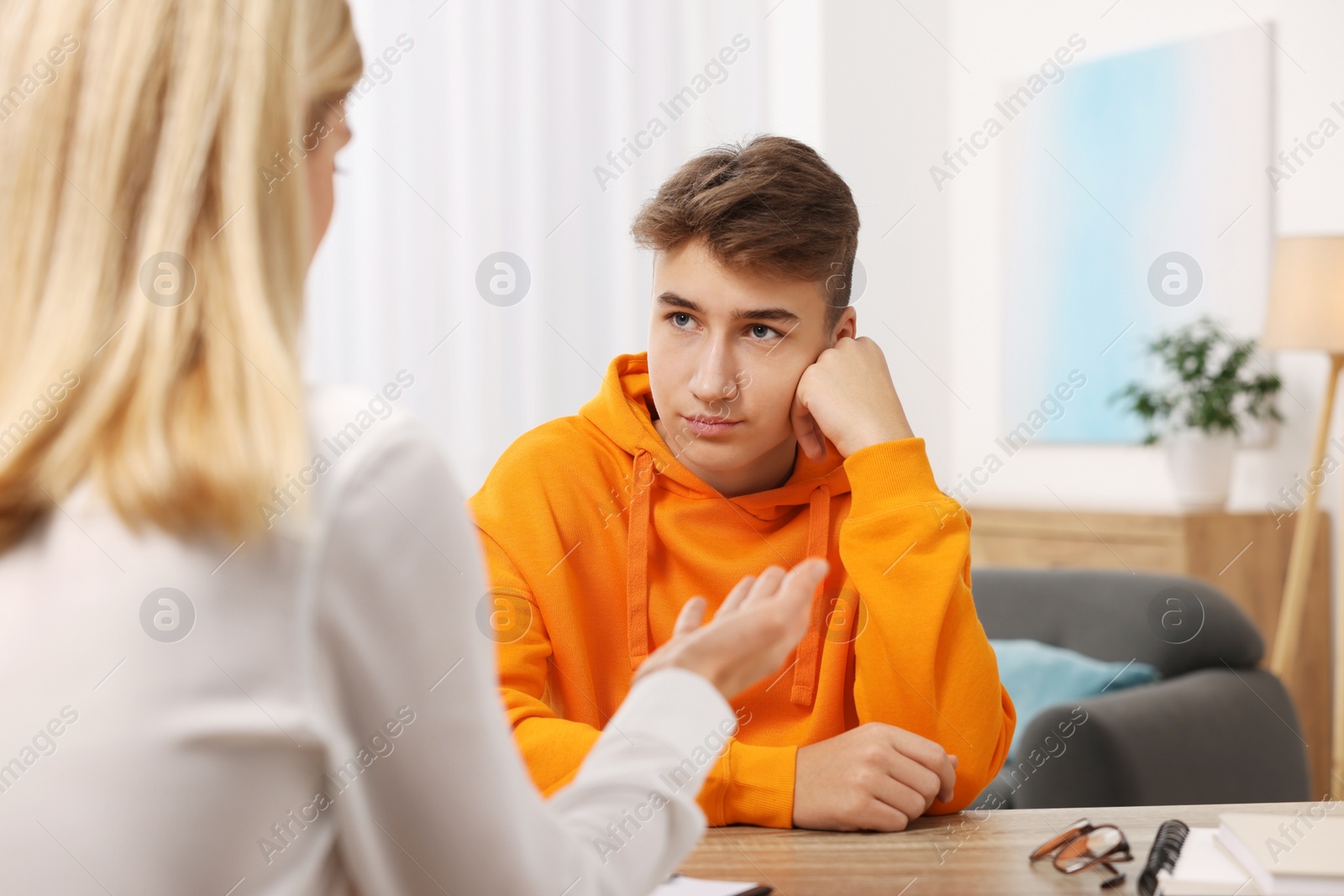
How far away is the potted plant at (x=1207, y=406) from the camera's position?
336 cm

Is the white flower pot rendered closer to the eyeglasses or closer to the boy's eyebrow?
the boy's eyebrow

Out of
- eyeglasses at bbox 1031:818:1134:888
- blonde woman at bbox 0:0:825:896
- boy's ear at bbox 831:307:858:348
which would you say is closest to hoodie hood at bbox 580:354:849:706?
boy's ear at bbox 831:307:858:348

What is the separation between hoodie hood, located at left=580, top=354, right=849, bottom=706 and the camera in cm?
146

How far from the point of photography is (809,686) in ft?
4.73

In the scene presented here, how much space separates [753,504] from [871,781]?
468 millimetres

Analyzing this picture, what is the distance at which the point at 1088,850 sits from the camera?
100cm

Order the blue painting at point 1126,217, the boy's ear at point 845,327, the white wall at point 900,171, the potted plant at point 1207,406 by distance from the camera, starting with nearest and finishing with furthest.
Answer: the boy's ear at point 845,327, the potted plant at point 1207,406, the blue painting at point 1126,217, the white wall at point 900,171

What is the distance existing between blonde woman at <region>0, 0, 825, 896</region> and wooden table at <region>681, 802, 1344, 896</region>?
1.33ft

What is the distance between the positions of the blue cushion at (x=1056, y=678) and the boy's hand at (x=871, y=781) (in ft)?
4.37

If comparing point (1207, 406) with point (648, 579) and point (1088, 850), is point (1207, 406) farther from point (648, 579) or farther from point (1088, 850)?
point (1088, 850)

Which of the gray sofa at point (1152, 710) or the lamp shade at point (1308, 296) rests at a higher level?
the lamp shade at point (1308, 296)

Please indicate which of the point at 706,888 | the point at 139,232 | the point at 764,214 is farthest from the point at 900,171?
the point at 139,232

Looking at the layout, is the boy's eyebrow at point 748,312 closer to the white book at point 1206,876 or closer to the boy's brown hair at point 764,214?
the boy's brown hair at point 764,214

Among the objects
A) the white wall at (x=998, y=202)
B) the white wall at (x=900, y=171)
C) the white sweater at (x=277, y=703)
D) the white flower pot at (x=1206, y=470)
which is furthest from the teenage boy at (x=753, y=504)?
the white wall at (x=900, y=171)
